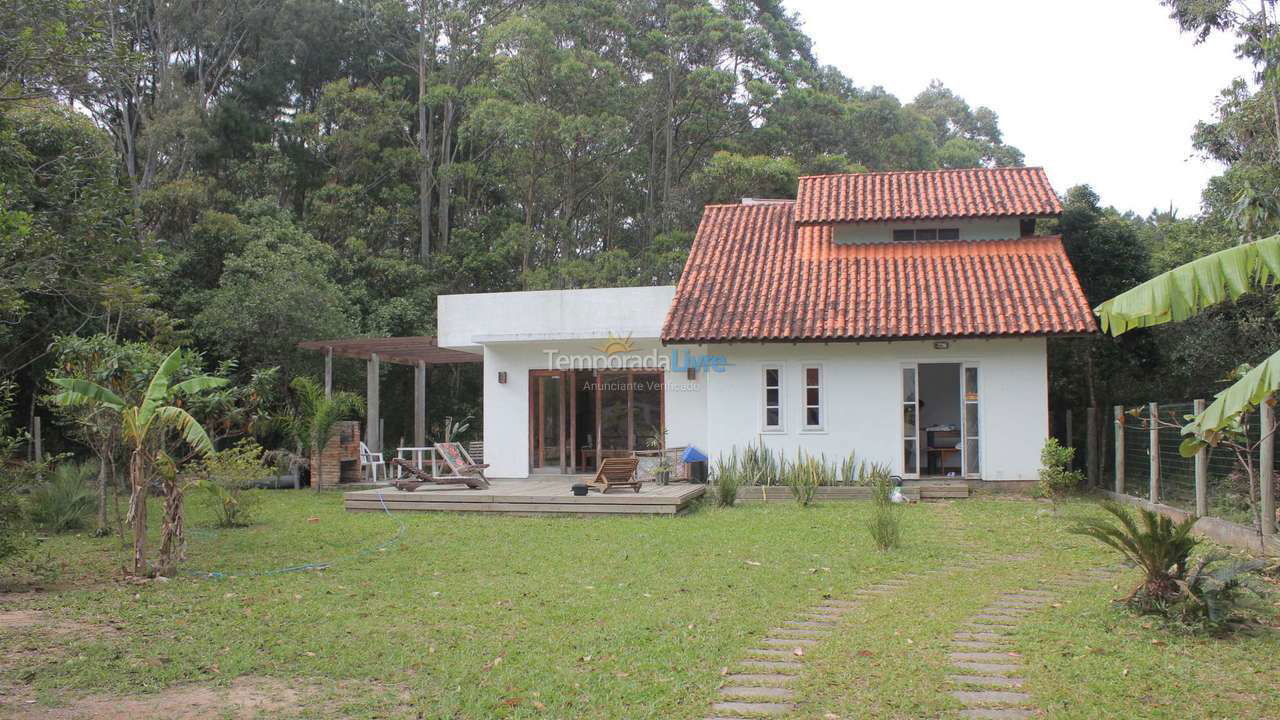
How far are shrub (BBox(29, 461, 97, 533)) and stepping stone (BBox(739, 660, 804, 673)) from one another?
11.0 m

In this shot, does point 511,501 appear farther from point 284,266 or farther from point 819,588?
point 284,266

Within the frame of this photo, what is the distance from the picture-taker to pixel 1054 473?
1550 centimetres

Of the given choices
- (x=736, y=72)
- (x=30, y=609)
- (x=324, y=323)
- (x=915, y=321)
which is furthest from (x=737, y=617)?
(x=736, y=72)

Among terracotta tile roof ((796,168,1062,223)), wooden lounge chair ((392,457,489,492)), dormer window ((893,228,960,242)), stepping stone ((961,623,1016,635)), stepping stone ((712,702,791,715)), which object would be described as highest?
terracotta tile roof ((796,168,1062,223))

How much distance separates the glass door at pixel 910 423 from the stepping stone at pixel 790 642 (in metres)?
10.6

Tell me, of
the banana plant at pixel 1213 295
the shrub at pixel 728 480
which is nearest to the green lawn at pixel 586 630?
the banana plant at pixel 1213 295

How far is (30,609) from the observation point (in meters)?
8.21

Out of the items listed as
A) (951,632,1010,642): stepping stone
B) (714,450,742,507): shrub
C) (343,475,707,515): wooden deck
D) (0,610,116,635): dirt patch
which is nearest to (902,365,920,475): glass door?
(714,450,742,507): shrub

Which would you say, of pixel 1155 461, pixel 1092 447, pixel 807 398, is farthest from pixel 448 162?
pixel 1155 461

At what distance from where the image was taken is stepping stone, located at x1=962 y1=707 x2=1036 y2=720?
5.17 m

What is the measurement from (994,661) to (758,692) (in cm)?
162

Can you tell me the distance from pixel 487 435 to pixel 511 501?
4.72 metres

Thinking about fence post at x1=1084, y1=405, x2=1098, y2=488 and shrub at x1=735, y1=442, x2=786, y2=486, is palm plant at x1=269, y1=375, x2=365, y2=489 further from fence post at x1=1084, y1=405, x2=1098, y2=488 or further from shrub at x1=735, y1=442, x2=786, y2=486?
fence post at x1=1084, y1=405, x2=1098, y2=488

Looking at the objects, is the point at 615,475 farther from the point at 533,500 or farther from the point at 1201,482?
the point at 1201,482
